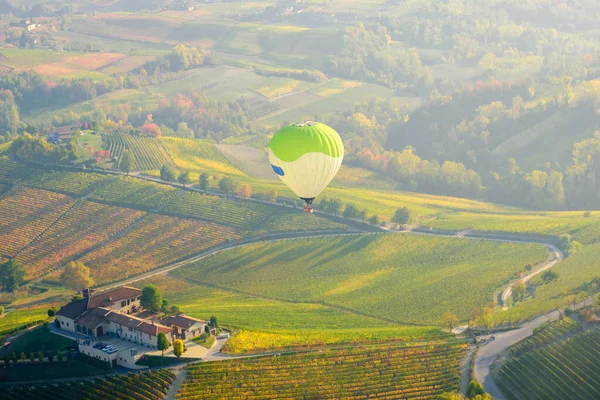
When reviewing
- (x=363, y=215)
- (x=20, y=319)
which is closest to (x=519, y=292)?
(x=363, y=215)

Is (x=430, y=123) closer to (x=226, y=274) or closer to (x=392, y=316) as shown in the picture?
(x=226, y=274)

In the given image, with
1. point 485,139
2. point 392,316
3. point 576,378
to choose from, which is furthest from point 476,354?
point 485,139

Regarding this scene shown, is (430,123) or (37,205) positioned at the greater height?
(430,123)

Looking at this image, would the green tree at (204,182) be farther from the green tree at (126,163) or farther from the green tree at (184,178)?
the green tree at (126,163)

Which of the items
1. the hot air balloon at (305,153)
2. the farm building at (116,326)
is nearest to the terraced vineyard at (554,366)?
the hot air balloon at (305,153)

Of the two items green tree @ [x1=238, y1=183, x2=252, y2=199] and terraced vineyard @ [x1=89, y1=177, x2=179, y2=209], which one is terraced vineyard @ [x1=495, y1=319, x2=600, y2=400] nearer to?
green tree @ [x1=238, y1=183, x2=252, y2=199]

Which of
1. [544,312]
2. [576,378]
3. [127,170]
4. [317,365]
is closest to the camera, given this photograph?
[576,378]
